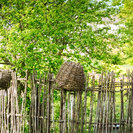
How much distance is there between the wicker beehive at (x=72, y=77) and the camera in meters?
4.17

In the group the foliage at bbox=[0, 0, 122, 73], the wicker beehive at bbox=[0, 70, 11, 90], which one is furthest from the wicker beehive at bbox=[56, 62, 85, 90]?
the foliage at bbox=[0, 0, 122, 73]

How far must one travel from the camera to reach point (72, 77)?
4156 millimetres

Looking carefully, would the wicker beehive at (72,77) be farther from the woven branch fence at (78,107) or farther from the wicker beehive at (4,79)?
the wicker beehive at (4,79)

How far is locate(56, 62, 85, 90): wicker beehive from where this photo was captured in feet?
13.7

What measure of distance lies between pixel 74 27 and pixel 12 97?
283cm

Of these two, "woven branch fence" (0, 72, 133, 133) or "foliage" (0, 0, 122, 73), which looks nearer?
"woven branch fence" (0, 72, 133, 133)

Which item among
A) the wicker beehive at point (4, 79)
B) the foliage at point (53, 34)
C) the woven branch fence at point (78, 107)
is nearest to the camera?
the woven branch fence at point (78, 107)

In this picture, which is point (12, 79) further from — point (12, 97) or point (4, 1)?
point (4, 1)

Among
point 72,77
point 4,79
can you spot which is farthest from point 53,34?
point 72,77

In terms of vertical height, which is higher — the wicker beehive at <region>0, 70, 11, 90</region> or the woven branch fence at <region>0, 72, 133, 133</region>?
the wicker beehive at <region>0, 70, 11, 90</region>

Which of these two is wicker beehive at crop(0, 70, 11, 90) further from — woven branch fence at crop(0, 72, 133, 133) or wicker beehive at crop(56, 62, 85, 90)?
wicker beehive at crop(56, 62, 85, 90)

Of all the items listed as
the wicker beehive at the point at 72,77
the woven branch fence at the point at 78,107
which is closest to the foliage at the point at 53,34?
the woven branch fence at the point at 78,107

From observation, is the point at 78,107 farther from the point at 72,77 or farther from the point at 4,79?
the point at 4,79

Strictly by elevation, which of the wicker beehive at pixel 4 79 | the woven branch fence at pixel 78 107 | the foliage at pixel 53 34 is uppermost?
the foliage at pixel 53 34
